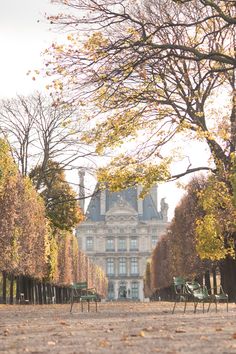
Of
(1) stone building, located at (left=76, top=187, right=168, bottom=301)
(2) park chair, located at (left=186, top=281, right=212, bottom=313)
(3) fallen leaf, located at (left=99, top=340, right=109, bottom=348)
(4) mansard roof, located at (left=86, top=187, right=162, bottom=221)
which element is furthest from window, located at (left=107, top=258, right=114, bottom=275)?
(3) fallen leaf, located at (left=99, top=340, right=109, bottom=348)

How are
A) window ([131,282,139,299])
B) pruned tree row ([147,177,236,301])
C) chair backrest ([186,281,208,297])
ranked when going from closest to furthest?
chair backrest ([186,281,208,297])
pruned tree row ([147,177,236,301])
window ([131,282,139,299])

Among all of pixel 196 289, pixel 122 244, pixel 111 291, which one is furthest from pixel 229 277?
pixel 122 244

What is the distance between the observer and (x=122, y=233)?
138m

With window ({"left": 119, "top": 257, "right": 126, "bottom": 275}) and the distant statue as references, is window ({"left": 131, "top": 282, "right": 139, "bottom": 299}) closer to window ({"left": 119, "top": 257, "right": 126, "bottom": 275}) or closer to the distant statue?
window ({"left": 119, "top": 257, "right": 126, "bottom": 275})

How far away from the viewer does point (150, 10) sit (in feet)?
63.0

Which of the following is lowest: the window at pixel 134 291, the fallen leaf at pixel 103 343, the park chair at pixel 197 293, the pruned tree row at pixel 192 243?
the window at pixel 134 291

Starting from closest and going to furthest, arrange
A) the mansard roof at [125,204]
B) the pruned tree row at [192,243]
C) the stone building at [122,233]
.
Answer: the pruned tree row at [192,243] < the stone building at [122,233] < the mansard roof at [125,204]

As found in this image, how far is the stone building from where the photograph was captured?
136 m

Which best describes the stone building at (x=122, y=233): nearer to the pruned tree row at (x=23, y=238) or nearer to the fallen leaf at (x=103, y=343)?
the pruned tree row at (x=23, y=238)

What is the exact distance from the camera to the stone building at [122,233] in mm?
135750

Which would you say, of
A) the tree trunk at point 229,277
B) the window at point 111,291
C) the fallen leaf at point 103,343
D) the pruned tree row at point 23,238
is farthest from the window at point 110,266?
the fallen leaf at point 103,343

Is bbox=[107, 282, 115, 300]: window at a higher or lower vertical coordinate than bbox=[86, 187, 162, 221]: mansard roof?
lower

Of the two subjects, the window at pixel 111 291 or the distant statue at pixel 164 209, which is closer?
the window at pixel 111 291

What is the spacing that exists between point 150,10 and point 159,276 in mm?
42322
